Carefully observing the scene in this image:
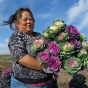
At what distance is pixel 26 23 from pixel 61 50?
840 mm

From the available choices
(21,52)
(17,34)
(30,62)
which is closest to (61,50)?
(30,62)

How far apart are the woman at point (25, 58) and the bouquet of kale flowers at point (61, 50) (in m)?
0.19

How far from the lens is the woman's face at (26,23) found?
13.3ft

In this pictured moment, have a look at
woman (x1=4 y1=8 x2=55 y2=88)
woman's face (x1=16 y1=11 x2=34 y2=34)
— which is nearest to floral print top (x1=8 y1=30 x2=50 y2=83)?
woman (x1=4 y1=8 x2=55 y2=88)

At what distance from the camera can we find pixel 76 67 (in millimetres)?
3488

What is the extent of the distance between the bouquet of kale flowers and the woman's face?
45cm

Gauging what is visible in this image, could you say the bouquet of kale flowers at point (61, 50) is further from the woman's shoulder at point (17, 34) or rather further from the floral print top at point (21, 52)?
the woman's shoulder at point (17, 34)

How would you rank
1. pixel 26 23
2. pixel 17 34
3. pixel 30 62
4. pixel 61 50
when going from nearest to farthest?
pixel 61 50 → pixel 30 62 → pixel 17 34 → pixel 26 23

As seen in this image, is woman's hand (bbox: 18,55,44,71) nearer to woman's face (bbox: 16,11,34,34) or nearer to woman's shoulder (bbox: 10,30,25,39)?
woman's shoulder (bbox: 10,30,25,39)

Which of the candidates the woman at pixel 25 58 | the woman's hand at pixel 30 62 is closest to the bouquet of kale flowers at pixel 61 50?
the woman's hand at pixel 30 62

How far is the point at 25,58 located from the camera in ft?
12.1

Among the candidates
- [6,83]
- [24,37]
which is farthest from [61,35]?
[6,83]

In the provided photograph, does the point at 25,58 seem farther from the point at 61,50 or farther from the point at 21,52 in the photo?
the point at 61,50

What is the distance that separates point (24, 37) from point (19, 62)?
1.41 ft
